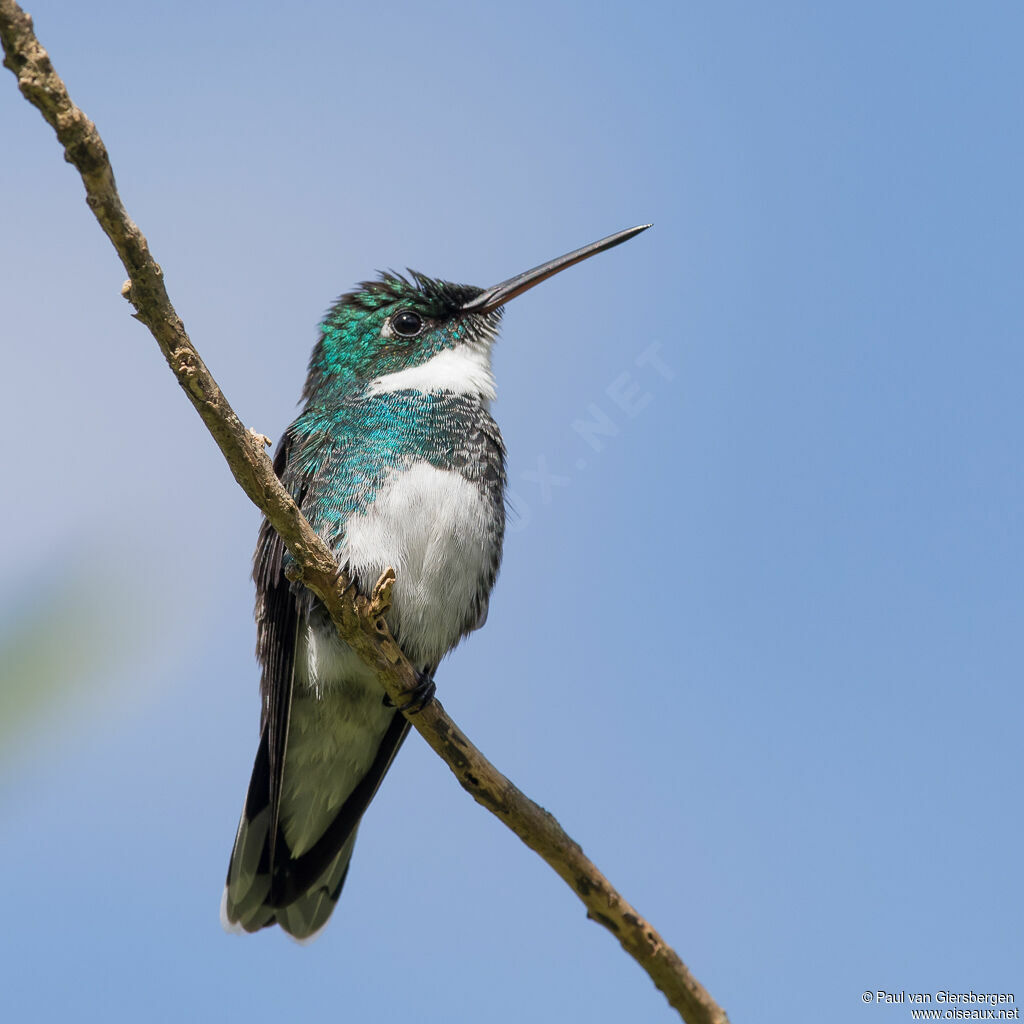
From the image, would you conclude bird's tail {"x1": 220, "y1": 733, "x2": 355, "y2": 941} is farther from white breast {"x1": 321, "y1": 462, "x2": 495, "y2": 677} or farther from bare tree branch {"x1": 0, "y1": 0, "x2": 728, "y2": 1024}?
bare tree branch {"x1": 0, "y1": 0, "x2": 728, "y2": 1024}

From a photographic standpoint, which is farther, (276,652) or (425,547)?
(276,652)

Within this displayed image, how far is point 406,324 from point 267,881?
318 centimetres

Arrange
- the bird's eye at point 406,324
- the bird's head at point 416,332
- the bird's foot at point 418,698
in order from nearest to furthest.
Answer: the bird's foot at point 418,698 < the bird's head at point 416,332 < the bird's eye at point 406,324

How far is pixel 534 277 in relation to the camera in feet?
23.2

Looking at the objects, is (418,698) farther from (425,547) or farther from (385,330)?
(385,330)

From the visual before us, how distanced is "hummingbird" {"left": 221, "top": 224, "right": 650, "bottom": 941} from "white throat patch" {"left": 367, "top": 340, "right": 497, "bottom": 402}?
1cm

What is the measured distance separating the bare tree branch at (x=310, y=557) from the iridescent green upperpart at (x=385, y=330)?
2.09 meters

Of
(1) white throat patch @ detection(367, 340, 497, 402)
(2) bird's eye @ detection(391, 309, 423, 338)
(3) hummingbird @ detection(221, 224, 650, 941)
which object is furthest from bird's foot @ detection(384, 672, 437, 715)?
(2) bird's eye @ detection(391, 309, 423, 338)

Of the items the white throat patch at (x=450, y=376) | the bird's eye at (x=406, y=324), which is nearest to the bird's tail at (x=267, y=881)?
the white throat patch at (x=450, y=376)

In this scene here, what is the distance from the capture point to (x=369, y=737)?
19.7 feet

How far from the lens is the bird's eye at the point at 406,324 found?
6.67m

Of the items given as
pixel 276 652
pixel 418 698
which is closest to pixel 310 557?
pixel 418 698

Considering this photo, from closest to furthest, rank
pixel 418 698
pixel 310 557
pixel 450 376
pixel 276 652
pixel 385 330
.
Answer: pixel 310 557, pixel 418 698, pixel 276 652, pixel 450 376, pixel 385 330

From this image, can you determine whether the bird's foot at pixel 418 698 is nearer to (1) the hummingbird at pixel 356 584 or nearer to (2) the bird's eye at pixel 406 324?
(1) the hummingbird at pixel 356 584
